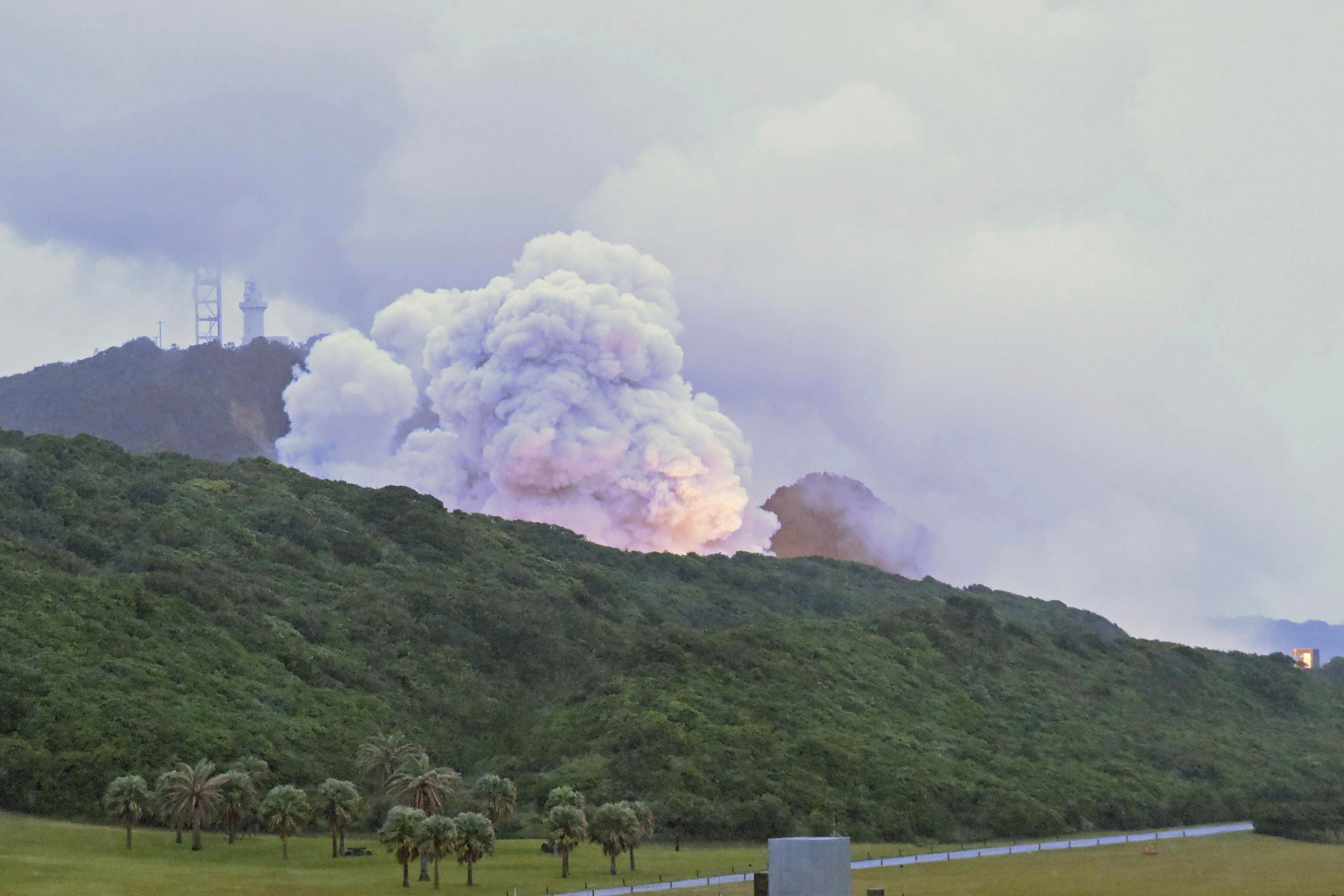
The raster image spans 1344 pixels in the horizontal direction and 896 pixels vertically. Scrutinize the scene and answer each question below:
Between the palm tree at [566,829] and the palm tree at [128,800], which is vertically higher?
the palm tree at [128,800]

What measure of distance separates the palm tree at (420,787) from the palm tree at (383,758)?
5342 mm

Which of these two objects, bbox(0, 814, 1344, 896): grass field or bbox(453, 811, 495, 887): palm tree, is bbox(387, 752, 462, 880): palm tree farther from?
bbox(453, 811, 495, 887): palm tree

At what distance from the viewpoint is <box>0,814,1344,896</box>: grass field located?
69.8 meters

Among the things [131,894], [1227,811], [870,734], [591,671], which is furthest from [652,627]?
[131,894]

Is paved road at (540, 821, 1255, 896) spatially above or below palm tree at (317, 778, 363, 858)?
below

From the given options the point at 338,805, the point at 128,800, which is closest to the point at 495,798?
the point at 338,805

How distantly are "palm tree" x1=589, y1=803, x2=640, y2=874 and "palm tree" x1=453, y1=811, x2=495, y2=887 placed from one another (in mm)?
5921

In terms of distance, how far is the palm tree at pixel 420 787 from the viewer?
3184 inches

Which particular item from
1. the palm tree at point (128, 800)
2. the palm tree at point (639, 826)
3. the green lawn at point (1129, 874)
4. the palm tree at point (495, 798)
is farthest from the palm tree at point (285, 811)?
the green lawn at point (1129, 874)

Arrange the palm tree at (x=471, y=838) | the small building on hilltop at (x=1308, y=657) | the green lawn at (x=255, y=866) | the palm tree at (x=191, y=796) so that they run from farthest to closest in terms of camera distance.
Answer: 1. the small building on hilltop at (x=1308, y=657)
2. the palm tree at (x=191, y=796)
3. the palm tree at (x=471, y=838)
4. the green lawn at (x=255, y=866)

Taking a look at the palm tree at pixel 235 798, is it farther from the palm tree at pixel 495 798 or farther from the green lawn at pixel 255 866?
the palm tree at pixel 495 798

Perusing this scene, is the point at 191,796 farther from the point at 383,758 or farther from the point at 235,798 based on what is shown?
the point at 383,758

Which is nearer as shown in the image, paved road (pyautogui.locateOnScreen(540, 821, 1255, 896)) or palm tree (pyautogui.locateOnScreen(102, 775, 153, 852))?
paved road (pyautogui.locateOnScreen(540, 821, 1255, 896))

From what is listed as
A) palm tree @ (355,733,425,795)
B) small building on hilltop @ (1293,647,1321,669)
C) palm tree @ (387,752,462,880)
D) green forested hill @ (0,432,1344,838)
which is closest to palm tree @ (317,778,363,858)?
palm tree @ (387,752,462,880)
